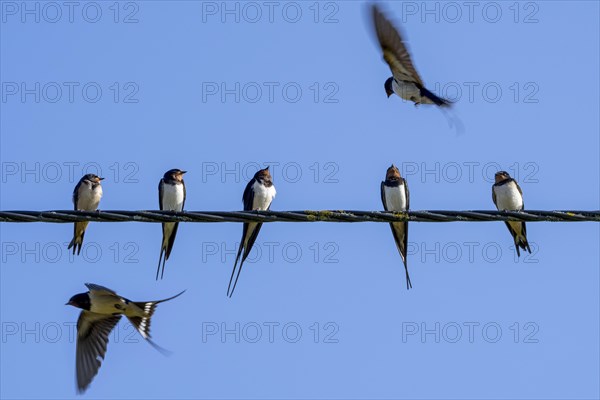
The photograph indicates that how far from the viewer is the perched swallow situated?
18.7ft

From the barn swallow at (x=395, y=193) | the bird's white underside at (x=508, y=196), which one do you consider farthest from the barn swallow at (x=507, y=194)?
the barn swallow at (x=395, y=193)

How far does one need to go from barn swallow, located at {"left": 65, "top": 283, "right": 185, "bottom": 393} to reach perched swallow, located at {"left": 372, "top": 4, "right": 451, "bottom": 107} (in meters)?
1.70

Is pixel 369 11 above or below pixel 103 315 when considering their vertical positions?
above

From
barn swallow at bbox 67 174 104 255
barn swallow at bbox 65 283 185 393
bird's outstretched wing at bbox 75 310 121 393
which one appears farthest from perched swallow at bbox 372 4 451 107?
barn swallow at bbox 67 174 104 255

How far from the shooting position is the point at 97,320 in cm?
627

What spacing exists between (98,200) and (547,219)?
4261 millimetres

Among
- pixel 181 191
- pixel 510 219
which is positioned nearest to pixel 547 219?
pixel 510 219

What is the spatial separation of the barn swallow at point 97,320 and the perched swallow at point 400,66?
170 centimetres

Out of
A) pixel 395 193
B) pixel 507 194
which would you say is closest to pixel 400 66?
pixel 395 193

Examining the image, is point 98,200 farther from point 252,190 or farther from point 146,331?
point 146,331

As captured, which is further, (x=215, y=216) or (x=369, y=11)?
(x=369, y=11)

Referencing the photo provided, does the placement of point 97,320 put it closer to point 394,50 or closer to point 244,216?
point 394,50

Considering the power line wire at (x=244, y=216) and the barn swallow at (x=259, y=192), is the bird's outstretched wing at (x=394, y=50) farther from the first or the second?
the power line wire at (x=244, y=216)

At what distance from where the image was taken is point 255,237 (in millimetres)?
6566
